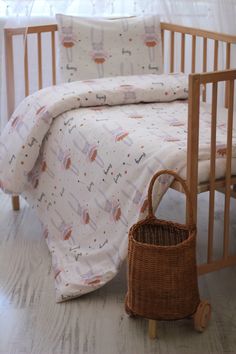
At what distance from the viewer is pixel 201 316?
6.95ft

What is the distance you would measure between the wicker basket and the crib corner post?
56mm

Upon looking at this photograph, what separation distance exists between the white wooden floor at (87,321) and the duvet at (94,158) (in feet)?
0.23

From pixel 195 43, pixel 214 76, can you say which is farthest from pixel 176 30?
pixel 214 76

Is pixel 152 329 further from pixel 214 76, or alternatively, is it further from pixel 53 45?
pixel 53 45

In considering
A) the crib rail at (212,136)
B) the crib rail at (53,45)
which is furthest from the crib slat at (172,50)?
the crib rail at (212,136)

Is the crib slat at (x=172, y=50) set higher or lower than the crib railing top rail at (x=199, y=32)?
lower

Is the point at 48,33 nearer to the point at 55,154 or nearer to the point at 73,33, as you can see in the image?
the point at 73,33

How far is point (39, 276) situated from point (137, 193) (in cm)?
52

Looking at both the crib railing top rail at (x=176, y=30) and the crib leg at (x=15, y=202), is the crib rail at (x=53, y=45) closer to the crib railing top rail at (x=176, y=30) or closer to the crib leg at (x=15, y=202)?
the crib railing top rail at (x=176, y=30)

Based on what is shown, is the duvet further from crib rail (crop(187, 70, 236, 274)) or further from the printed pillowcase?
the printed pillowcase

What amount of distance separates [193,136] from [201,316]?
54 centimetres

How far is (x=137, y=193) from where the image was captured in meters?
2.27

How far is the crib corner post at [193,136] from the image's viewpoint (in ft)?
6.75

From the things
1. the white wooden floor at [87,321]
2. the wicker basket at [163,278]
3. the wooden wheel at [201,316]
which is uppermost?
the wicker basket at [163,278]
